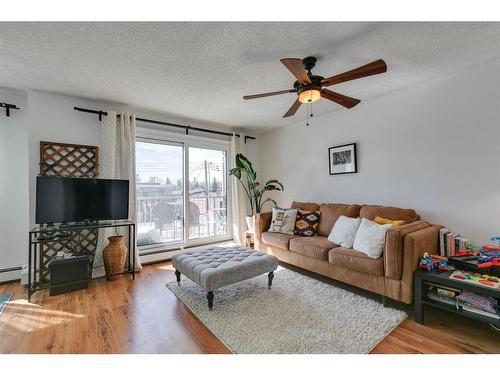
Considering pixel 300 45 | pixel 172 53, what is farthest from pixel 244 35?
pixel 172 53

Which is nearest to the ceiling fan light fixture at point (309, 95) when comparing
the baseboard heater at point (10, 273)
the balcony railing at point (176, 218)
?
the balcony railing at point (176, 218)

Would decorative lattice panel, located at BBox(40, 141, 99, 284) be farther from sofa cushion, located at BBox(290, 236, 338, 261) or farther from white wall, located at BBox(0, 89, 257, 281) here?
sofa cushion, located at BBox(290, 236, 338, 261)

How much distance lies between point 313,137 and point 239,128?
60.2 inches

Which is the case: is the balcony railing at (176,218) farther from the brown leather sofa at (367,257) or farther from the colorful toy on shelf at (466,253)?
the colorful toy on shelf at (466,253)

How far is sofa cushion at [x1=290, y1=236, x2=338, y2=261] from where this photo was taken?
2.62 metres

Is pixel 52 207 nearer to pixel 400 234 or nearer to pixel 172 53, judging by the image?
pixel 172 53

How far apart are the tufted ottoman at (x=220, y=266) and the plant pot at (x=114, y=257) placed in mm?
878

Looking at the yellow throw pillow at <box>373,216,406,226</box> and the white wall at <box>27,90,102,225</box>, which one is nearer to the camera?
the yellow throw pillow at <box>373,216,406,226</box>

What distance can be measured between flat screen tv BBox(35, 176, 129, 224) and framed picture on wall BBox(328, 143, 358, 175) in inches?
122

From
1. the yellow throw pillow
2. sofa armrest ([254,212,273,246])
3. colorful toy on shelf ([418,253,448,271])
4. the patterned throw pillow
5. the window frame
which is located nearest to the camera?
colorful toy on shelf ([418,253,448,271])

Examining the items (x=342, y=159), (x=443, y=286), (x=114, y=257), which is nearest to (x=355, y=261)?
(x=443, y=286)

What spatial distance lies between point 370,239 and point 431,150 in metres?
1.37

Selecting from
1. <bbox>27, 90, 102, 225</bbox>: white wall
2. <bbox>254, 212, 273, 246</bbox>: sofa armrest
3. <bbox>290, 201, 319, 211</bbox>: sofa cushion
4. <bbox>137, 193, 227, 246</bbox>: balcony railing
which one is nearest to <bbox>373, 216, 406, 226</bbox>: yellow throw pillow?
<bbox>290, 201, 319, 211</bbox>: sofa cushion

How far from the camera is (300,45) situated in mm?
1934
